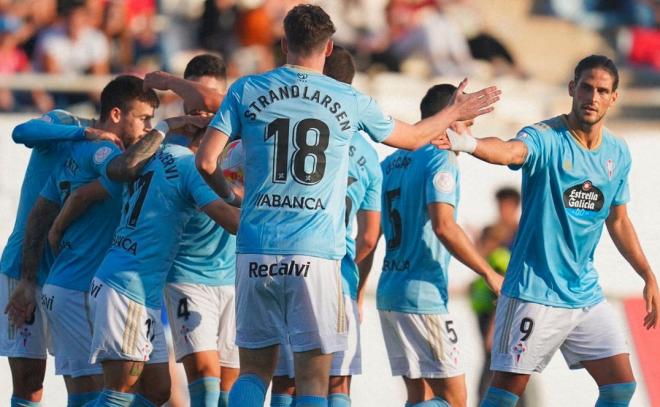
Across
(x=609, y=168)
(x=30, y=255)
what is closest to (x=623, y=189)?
(x=609, y=168)

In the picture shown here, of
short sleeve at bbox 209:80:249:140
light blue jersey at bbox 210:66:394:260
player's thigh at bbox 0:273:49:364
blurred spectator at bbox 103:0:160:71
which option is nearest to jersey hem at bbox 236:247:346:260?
light blue jersey at bbox 210:66:394:260

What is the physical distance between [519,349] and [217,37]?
8.55 meters

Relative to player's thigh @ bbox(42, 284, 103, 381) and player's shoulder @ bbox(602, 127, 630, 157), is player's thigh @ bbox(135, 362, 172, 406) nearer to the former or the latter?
player's thigh @ bbox(42, 284, 103, 381)

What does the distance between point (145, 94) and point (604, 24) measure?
42.1ft

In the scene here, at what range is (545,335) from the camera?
8.62m

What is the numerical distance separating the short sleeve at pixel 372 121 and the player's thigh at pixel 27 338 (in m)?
2.85

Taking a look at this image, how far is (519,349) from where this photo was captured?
860 cm

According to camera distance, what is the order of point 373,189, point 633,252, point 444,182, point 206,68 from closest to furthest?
point 633,252
point 206,68
point 373,189
point 444,182

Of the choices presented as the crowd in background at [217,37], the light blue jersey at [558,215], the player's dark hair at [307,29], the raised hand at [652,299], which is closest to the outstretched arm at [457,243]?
the light blue jersey at [558,215]

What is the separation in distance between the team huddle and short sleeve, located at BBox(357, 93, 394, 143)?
0.04 feet

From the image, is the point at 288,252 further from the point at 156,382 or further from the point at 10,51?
the point at 10,51

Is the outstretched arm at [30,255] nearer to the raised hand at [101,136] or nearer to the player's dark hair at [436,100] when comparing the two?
the raised hand at [101,136]

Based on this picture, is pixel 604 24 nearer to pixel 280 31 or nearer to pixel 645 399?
pixel 280 31

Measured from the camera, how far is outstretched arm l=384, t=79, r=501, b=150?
7785 mm
